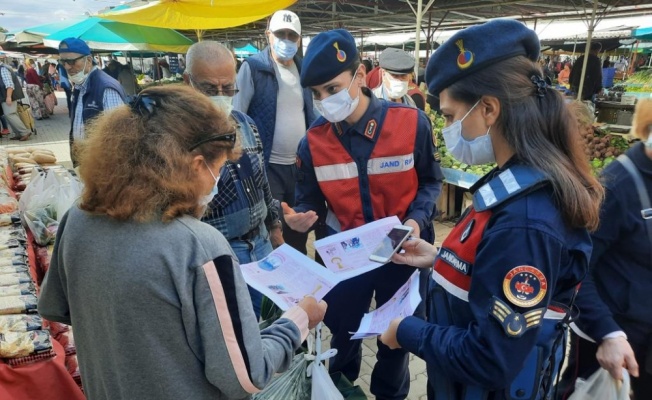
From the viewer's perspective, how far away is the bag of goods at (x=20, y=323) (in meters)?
1.88

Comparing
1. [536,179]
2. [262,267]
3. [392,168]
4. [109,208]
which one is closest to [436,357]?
[536,179]

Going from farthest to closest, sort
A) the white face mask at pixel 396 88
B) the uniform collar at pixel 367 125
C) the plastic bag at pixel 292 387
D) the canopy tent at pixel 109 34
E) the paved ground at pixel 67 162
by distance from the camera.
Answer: the canopy tent at pixel 109 34 → the white face mask at pixel 396 88 → the paved ground at pixel 67 162 → the uniform collar at pixel 367 125 → the plastic bag at pixel 292 387

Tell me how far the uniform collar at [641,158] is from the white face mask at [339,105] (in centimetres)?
117

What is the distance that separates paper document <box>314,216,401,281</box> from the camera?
1780 mm

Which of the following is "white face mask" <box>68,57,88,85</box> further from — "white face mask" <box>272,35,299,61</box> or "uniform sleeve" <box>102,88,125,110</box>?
"white face mask" <box>272,35,299,61</box>

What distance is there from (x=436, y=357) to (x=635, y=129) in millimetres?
1259

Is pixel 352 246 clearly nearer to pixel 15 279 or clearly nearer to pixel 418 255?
pixel 418 255

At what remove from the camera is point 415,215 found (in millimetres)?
2102

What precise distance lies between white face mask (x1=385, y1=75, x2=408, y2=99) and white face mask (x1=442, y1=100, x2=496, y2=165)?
11.7ft

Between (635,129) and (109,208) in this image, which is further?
(635,129)

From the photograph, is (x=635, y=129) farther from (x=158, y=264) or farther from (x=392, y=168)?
(x=158, y=264)

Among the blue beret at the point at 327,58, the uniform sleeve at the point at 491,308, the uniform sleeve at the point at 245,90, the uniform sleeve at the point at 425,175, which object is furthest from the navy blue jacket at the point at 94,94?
the uniform sleeve at the point at 491,308

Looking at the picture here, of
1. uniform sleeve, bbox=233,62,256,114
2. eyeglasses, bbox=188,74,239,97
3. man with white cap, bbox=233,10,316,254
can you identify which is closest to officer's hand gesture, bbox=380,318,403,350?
eyeglasses, bbox=188,74,239,97

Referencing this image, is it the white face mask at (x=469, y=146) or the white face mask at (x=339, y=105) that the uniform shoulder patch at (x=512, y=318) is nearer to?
the white face mask at (x=469, y=146)
